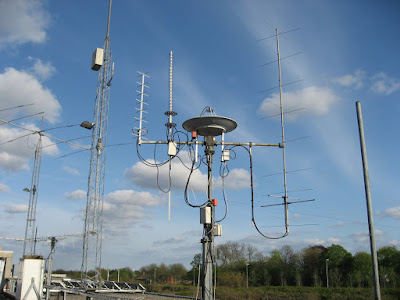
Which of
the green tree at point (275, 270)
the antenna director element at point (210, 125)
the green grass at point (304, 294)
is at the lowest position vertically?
the green grass at point (304, 294)

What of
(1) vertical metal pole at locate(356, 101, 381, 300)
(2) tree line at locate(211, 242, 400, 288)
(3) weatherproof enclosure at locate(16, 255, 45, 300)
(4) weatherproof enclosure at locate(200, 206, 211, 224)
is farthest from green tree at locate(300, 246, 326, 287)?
(1) vertical metal pole at locate(356, 101, 381, 300)

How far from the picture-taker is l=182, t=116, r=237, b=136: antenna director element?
512 inches

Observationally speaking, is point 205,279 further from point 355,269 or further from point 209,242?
point 355,269

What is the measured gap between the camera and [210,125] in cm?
1310

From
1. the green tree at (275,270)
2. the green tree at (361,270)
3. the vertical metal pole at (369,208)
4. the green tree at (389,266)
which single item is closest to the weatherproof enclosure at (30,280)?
the vertical metal pole at (369,208)

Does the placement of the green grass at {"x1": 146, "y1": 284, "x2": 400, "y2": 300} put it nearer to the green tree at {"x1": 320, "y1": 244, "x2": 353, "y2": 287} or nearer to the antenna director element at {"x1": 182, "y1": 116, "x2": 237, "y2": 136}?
the green tree at {"x1": 320, "y1": 244, "x2": 353, "y2": 287}

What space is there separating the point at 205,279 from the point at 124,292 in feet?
65.2

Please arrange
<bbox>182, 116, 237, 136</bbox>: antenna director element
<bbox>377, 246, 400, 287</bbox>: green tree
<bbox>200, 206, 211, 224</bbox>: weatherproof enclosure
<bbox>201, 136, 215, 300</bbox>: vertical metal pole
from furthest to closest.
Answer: <bbox>377, 246, 400, 287</bbox>: green tree
<bbox>182, 116, 237, 136</bbox>: antenna director element
<bbox>200, 206, 211, 224</bbox>: weatherproof enclosure
<bbox>201, 136, 215, 300</bbox>: vertical metal pole

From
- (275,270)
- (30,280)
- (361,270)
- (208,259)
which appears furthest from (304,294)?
(208,259)

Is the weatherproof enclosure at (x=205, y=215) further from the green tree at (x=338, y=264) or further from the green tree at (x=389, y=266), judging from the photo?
the green tree at (x=338, y=264)

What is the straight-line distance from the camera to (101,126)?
88.4 ft

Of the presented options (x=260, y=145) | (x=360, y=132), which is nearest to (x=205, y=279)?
(x=260, y=145)

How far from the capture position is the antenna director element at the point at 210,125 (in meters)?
13.0

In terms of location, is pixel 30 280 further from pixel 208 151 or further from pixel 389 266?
pixel 389 266
